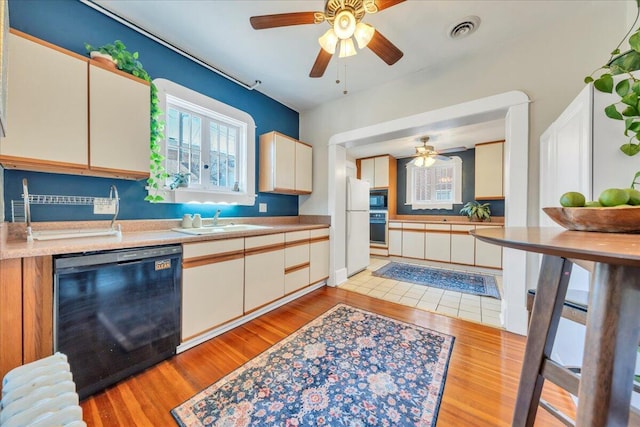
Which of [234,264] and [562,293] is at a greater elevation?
[562,293]

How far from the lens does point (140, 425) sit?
117 cm

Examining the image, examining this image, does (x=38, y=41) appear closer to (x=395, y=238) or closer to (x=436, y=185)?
(x=395, y=238)

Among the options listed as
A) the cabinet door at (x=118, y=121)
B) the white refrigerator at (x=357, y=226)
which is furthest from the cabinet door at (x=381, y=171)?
the cabinet door at (x=118, y=121)

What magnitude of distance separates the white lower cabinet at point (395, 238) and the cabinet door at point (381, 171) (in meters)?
0.92

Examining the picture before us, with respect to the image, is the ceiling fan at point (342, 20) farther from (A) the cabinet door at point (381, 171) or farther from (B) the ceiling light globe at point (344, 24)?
(A) the cabinet door at point (381, 171)

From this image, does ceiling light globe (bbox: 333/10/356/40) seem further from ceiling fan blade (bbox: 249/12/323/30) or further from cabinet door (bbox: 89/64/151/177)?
cabinet door (bbox: 89/64/151/177)

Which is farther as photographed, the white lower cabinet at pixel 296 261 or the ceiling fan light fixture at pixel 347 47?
the white lower cabinet at pixel 296 261

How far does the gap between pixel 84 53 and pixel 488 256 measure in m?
5.56

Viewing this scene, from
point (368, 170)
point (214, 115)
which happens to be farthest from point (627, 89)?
point (368, 170)

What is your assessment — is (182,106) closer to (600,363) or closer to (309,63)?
(309,63)

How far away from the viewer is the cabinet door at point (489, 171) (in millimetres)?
4184

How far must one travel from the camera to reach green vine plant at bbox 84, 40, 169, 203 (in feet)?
5.59

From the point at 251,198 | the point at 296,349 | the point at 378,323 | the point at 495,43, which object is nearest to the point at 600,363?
the point at 296,349

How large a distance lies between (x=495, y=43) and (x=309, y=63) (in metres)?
1.77
